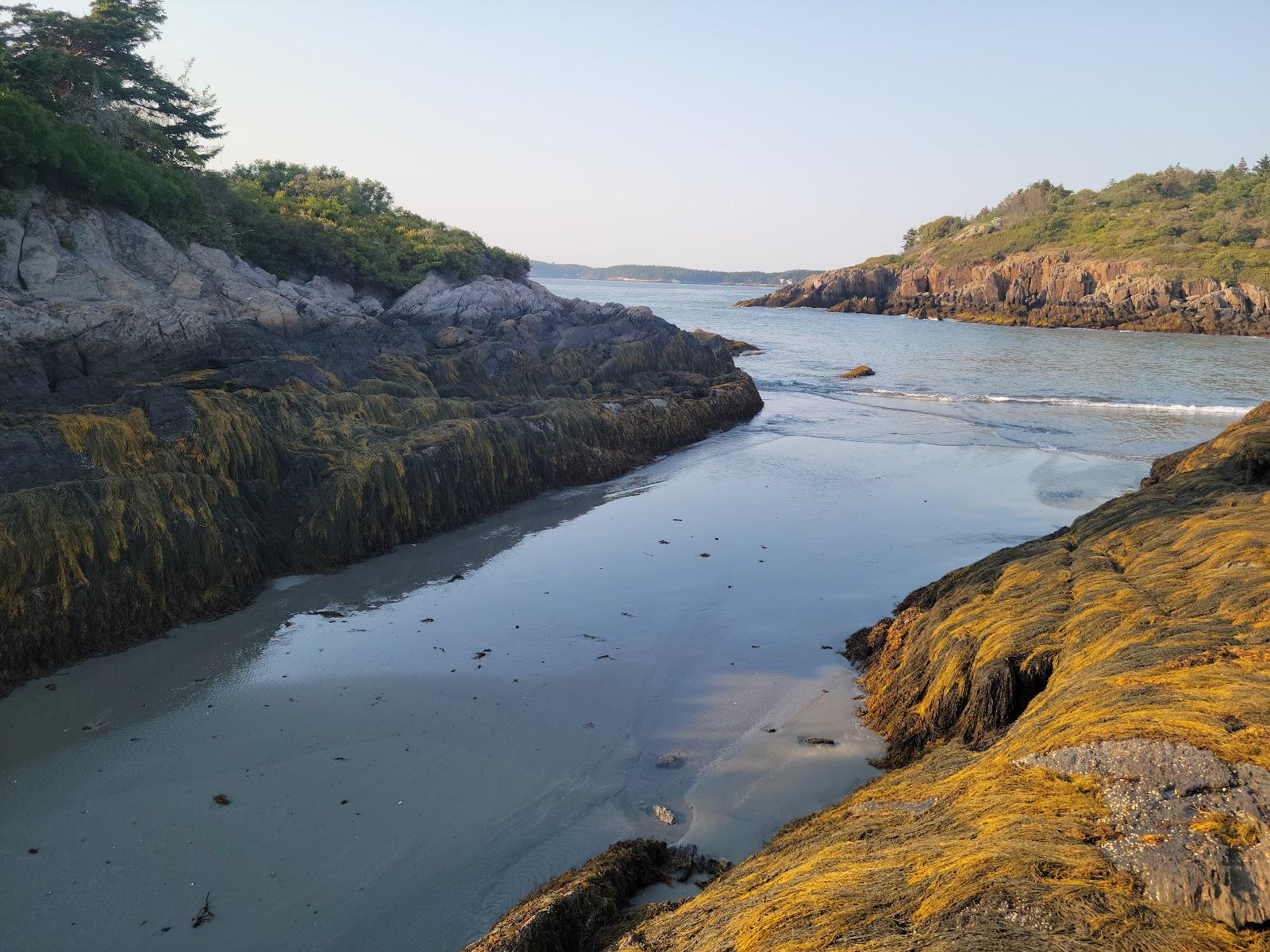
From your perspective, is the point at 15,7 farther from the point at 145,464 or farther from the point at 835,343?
the point at 835,343

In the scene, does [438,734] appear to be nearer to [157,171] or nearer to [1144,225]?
[157,171]

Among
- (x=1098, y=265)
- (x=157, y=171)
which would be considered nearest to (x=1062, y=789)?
(x=157, y=171)

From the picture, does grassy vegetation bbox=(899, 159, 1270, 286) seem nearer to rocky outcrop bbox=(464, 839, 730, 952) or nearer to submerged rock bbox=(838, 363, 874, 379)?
submerged rock bbox=(838, 363, 874, 379)

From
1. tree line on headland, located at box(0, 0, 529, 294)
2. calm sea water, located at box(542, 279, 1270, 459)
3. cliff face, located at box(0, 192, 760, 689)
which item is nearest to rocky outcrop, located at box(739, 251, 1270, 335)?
calm sea water, located at box(542, 279, 1270, 459)

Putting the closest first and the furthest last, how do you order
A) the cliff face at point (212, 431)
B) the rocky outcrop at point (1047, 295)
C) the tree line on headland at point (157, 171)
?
1. the cliff face at point (212, 431)
2. the tree line on headland at point (157, 171)
3. the rocky outcrop at point (1047, 295)

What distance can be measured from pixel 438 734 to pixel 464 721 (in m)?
0.24

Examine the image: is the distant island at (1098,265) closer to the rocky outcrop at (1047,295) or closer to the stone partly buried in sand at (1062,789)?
the rocky outcrop at (1047,295)

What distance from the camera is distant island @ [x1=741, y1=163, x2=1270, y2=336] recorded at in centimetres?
6031

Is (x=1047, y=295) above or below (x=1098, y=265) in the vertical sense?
below

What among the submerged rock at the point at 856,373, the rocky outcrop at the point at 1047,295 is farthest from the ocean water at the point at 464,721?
the rocky outcrop at the point at 1047,295

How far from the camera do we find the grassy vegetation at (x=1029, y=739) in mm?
2551

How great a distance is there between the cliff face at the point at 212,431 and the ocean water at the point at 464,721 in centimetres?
54

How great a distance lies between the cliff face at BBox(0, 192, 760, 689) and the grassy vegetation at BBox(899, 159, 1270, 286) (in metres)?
66.8

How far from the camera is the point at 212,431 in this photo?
9.50m
